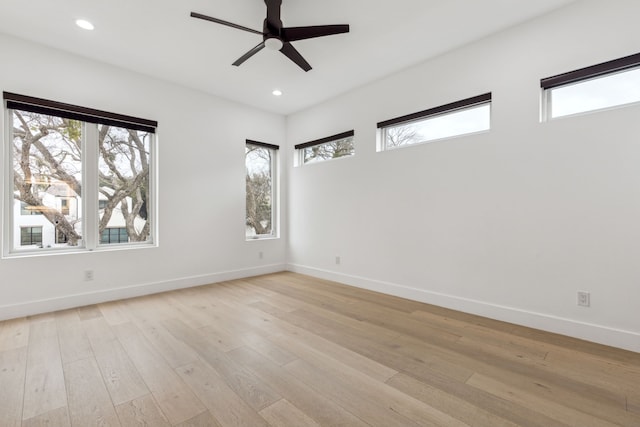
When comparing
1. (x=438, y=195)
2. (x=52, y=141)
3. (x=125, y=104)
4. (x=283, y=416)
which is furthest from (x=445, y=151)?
(x=52, y=141)

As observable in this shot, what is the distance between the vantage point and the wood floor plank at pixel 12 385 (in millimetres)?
1498

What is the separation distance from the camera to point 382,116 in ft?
12.7

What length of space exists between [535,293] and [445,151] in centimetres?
167

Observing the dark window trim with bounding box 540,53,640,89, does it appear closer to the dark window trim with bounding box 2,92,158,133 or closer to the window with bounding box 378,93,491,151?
the window with bounding box 378,93,491,151

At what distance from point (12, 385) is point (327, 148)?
13.7ft

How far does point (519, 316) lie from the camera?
2750 mm

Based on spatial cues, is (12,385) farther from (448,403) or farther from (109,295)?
(448,403)

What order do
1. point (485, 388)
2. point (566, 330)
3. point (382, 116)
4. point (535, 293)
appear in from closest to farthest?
point (485, 388) < point (566, 330) < point (535, 293) < point (382, 116)

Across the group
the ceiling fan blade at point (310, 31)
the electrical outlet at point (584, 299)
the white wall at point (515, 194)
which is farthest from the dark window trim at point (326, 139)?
the electrical outlet at point (584, 299)

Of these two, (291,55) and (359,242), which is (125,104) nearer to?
(291,55)

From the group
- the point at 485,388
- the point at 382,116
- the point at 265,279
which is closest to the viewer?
the point at 485,388

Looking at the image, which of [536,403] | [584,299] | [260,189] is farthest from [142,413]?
[260,189]

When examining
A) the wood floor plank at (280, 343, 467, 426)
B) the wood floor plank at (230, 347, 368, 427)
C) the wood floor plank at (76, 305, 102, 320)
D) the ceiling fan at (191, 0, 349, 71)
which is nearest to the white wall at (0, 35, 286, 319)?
the wood floor plank at (76, 305, 102, 320)

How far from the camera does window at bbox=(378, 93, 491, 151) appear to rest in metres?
3.07
